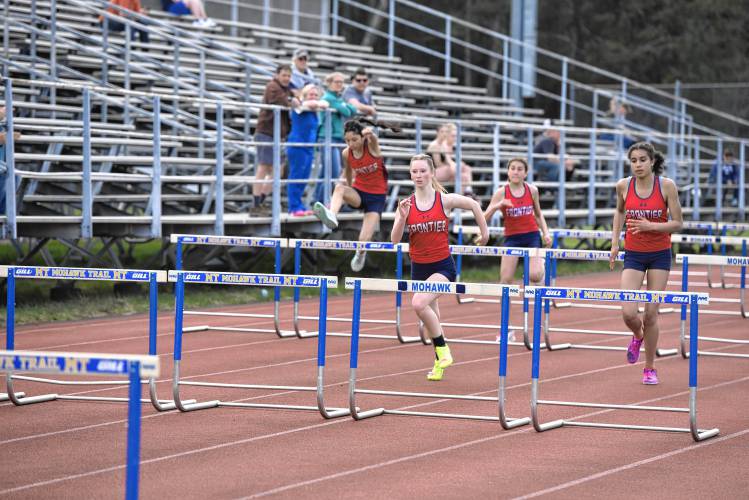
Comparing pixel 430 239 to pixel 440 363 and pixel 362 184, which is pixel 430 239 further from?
pixel 362 184

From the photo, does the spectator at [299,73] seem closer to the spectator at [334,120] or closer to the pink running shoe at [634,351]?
the spectator at [334,120]

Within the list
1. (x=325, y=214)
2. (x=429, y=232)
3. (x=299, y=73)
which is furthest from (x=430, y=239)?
(x=299, y=73)

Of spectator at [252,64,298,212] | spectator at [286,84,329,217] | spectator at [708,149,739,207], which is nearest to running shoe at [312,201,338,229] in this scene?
spectator at [252,64,298,212]

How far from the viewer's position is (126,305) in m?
15.0

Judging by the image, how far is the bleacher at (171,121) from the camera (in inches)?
576

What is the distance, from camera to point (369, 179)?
13.9 meters

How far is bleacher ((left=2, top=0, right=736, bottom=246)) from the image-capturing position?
1462cm

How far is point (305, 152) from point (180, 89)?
4.52 meters

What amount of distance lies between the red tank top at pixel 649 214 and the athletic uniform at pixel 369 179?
4.33 m

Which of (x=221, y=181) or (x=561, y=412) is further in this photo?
(x=221, y=181)

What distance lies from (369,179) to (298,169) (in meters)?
2.78

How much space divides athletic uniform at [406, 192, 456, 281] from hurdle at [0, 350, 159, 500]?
17.9ft

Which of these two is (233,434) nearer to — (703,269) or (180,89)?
(180,89)

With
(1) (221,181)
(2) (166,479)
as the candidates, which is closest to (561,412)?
(2) (166,479)
